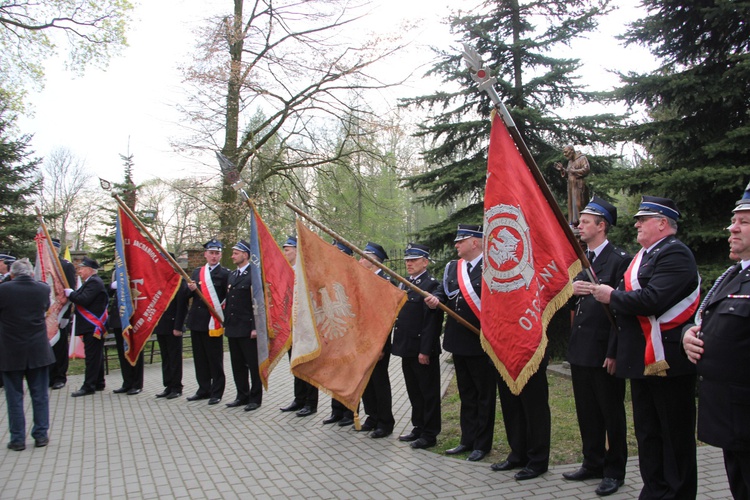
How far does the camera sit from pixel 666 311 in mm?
3986

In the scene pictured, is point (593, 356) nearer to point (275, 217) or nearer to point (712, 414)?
point (712, 414)

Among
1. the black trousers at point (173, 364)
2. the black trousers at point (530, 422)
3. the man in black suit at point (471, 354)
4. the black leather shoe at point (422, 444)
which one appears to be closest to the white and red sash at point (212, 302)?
the black trousers at point (173, 364)

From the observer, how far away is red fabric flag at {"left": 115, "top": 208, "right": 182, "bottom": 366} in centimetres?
868

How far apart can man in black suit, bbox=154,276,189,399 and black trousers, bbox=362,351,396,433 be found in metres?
→ 3.64

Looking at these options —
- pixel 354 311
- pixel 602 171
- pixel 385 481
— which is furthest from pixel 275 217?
pixel 385 481

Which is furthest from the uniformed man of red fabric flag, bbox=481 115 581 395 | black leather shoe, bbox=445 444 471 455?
red fabric flag, bbox=481 115 581 395

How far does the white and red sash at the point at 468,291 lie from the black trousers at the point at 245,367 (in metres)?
3.61

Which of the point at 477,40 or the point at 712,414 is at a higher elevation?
the point at 477,40

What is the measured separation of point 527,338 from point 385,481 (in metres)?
1.83

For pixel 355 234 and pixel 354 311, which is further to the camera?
pixel 355 234

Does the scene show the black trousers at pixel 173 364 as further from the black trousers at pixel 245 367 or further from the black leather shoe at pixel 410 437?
the black leather shoe at pixel 410 437

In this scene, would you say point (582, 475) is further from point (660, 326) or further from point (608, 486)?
point (660, 326)

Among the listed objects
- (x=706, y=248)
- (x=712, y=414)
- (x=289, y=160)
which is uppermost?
(x=289, y=160)

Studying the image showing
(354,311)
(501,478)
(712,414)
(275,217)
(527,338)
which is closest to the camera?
(712,414)
